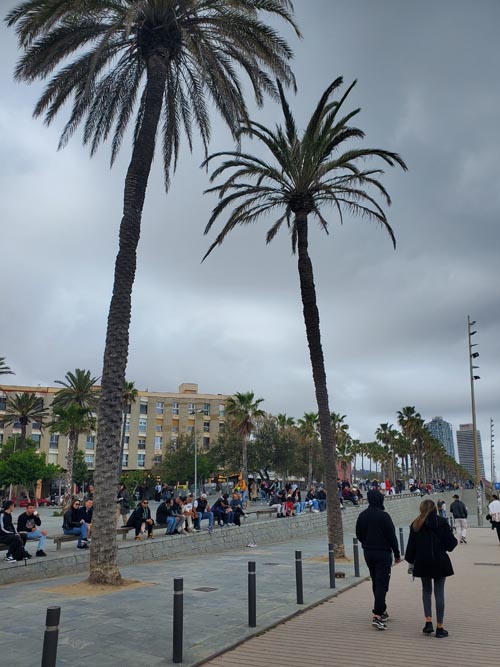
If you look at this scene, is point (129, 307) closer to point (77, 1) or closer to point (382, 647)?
point (77, 1)

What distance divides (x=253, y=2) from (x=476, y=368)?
3069cm

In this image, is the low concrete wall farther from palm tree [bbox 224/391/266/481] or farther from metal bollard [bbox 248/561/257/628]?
palm tree [bbox 224/391/266/481]

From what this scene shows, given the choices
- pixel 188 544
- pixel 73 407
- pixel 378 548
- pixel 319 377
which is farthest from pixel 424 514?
pixel 73 407

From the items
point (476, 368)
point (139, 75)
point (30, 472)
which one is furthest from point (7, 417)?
point (139, 75)

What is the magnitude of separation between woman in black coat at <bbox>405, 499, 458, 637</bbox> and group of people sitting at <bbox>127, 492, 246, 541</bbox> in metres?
11.4

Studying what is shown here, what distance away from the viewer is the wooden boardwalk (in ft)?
21.1

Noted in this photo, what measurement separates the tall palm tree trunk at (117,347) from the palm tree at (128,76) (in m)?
0.02

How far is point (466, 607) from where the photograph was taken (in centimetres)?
948

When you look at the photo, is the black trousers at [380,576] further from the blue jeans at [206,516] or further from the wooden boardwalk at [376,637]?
the blue jeans at [206,516]

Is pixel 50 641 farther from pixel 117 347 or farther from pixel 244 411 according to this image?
pixel 244 411

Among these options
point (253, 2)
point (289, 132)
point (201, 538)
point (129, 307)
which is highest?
point (253, 2)

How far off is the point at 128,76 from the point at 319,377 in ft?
33.5

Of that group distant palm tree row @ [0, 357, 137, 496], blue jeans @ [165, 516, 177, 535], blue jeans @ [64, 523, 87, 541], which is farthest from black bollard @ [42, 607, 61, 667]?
distant palm tree row @ [0, 357, 137, 496]

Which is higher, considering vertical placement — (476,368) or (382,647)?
(476,368)
